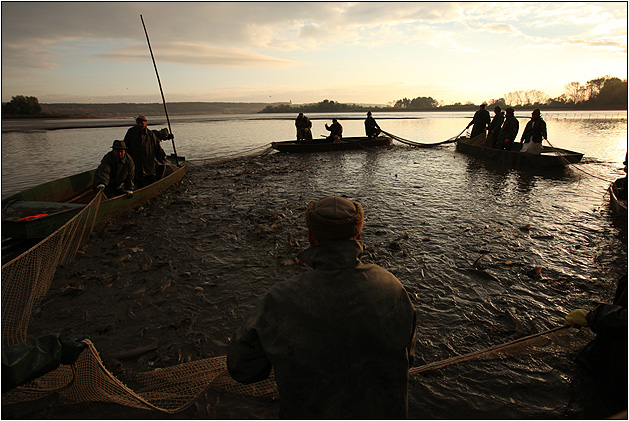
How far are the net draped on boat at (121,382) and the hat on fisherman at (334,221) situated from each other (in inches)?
88.0

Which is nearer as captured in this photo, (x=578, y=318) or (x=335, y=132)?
(x=578, y=318)

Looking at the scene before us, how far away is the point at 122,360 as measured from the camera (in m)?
4.09

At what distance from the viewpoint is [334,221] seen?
5.37 ft

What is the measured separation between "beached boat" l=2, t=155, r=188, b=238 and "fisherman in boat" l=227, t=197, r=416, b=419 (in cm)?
766

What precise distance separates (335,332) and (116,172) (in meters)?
9.59

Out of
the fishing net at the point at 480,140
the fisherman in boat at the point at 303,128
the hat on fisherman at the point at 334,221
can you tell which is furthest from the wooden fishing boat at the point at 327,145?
the hat on fisherman at the point at 334,221

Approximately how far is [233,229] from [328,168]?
9593mm

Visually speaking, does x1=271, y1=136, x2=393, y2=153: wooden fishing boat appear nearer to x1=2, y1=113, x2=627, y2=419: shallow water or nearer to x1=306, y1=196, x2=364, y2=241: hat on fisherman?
x1=2, y1=113, x2=627, y2=419: shallow water

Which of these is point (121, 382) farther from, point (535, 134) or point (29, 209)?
point (535, 134)

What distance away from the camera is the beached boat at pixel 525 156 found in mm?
14466

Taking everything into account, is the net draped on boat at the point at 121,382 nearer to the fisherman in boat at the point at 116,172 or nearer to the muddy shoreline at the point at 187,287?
the muddy shoreline at the point at 187,287

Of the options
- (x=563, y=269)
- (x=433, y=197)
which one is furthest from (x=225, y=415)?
(x=433, y=197)

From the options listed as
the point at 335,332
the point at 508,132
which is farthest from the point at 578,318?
the point at 508,132

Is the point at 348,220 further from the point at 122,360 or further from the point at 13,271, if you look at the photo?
the point at 13,271
